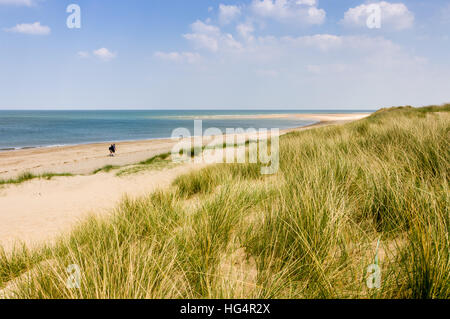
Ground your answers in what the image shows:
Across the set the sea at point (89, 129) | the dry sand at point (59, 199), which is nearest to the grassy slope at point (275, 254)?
the dry sand at point (59, 199)

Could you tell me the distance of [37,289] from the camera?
1.53m

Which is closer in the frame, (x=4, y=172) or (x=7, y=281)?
(x=7, y=281)

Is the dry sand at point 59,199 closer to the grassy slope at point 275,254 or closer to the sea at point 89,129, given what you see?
the grassy slope at point 275,254

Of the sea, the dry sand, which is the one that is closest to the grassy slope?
the dry sand

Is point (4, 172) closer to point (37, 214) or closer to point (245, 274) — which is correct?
point (37, 214)

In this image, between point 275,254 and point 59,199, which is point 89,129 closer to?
point 59,199

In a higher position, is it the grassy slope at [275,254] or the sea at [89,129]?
the sea at [89,129]

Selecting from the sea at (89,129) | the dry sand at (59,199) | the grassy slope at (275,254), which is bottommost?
the dry sand at (59,199)

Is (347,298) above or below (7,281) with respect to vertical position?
above

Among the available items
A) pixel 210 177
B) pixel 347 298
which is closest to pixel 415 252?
pixel 347 298

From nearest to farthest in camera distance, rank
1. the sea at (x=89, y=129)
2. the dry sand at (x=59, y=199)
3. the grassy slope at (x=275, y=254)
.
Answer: the grassy slope at (x=275, y=254)
the dry sand at (x=59, y=199)
the sea at (x=89, y=129)

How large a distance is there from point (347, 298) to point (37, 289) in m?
1.88

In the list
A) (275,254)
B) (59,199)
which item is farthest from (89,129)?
(275,254)

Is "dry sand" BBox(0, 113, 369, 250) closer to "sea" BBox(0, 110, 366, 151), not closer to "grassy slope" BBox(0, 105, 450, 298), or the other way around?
"grassy slope" BBox(0, 105, 450, 298)
